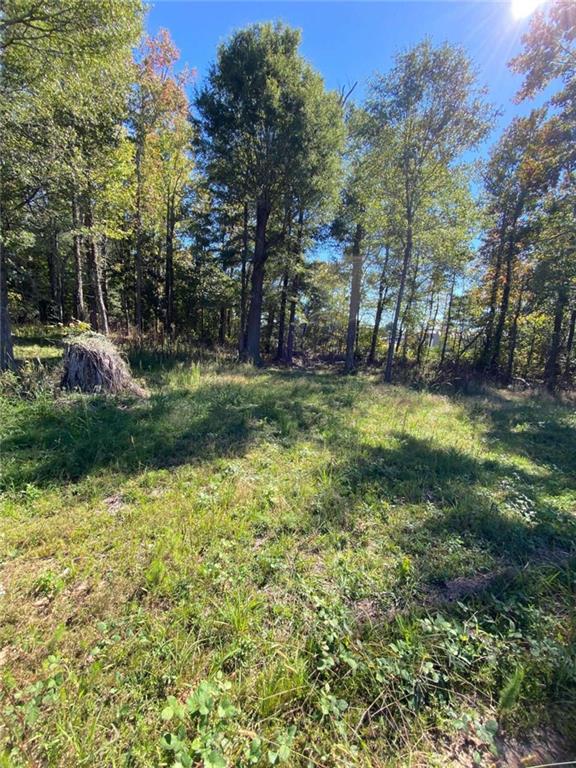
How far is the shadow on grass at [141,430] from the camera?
3197mm

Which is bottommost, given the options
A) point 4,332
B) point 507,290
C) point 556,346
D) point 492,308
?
point 4,332

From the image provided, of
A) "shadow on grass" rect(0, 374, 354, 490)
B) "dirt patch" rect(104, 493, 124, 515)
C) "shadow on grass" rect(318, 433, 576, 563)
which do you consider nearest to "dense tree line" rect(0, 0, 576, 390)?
"shadow on grass" rect(0, 374, 354, 490)

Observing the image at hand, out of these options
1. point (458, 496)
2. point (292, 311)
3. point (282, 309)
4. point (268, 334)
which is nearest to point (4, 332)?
point (458, 496)

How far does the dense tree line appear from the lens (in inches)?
247

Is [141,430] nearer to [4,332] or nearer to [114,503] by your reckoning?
[114,503]

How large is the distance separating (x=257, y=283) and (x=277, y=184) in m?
3.52

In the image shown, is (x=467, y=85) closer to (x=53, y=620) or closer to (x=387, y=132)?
(x=387, y=132)

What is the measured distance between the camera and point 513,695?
1460mm

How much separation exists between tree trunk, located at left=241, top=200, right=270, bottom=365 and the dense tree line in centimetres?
7

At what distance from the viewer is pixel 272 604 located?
1.89m

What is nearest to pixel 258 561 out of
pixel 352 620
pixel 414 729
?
pixel 352 620

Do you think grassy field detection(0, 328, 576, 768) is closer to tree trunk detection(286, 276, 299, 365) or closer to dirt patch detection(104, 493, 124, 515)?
dirt patch detection(104, 493, 124, 515)

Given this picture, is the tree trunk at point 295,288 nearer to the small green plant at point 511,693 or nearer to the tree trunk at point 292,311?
the tree trunk at point 292,311

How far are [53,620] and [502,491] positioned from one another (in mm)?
4272
